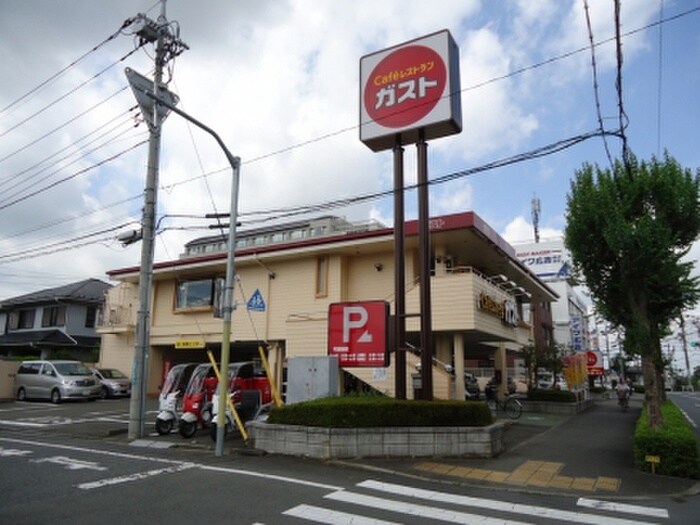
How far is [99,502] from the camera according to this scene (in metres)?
6.90

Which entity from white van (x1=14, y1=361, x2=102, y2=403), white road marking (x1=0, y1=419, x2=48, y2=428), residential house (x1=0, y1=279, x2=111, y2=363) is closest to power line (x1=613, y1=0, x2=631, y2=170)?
white road marking (x1=0, y1=419, x2=48, y2=428)

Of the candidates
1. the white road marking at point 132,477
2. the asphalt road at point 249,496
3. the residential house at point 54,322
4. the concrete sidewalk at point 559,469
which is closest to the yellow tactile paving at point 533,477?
the concrete sidewalk at point 559,469

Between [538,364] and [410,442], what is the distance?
16868 millimetres

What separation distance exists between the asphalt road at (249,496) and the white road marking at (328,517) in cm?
1

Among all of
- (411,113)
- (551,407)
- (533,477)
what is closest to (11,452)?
(533,477)

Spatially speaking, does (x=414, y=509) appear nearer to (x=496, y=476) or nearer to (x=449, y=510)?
(x=449, y=510)

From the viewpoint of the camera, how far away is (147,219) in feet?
47.7

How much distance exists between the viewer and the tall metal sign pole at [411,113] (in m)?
12.3

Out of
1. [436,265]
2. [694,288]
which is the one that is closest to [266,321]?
[436,265]

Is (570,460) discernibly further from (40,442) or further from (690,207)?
(40,442)

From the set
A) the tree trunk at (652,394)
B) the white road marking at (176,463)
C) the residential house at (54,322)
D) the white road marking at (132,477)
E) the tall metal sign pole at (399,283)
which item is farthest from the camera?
the residential house at (54,322)

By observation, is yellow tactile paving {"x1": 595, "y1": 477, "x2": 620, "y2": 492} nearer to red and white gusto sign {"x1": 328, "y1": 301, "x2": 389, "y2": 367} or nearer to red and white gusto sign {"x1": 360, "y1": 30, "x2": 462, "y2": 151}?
red and white gusto sign {"x1": 328, "y1": 301, "x2": 389, "y2": 367}

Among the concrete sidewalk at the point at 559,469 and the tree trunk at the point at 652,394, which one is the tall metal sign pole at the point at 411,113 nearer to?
the concrete sidewalk at the point at 559,469

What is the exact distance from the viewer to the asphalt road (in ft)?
21.1
